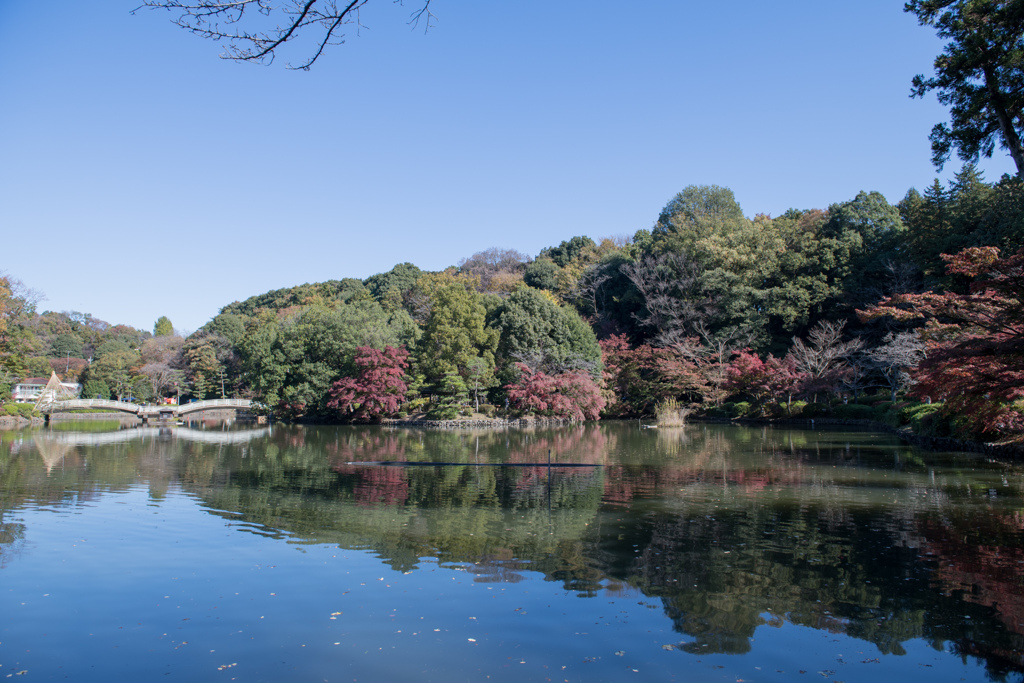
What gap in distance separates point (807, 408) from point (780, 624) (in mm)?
28064

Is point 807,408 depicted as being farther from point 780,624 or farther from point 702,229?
point 780,624

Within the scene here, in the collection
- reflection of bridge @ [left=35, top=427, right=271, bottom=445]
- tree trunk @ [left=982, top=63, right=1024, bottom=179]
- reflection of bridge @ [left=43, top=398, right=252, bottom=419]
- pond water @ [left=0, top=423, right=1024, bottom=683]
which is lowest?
reflection of bridge @ [left=35, top=427, right=271, bottom=445]

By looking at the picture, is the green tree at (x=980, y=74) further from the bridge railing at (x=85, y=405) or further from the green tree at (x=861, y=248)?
the bridge railing at (x=85, y=405)

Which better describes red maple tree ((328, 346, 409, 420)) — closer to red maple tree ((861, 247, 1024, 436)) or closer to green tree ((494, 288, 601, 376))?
green tree ((494, 288, 601, 376))

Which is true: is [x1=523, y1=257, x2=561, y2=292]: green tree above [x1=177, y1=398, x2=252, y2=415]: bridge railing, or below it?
above

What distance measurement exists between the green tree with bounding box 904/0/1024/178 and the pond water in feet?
22.1

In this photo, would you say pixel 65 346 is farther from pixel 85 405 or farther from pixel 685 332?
pixel 685 332

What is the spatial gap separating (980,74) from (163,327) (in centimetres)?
8071

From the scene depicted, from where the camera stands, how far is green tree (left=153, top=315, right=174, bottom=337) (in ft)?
250

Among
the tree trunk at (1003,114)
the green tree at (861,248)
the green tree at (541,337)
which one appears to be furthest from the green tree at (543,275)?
the tree trunk at (1003,114)

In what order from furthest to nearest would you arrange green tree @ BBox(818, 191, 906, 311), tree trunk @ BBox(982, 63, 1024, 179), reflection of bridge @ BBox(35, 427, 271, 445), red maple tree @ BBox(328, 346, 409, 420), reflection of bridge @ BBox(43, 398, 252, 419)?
reflection of bridge @ BBox(43, 398, 252, 419)
red maple tree @ BBox(328, 346, 409, 420)
green tree @ BBox(818, 191, 906, 311)
reflection of bridge @ BBox(35, 427, 271, 445)
tree trunk @ BBox(982, 63, 1024, 179)

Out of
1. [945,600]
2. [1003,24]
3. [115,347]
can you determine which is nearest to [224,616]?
[945,600]

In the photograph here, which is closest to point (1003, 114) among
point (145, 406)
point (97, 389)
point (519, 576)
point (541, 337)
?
point (519, 576)

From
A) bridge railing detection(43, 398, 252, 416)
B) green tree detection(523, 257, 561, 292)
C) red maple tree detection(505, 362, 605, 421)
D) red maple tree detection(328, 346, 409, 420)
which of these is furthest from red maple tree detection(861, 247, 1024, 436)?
bridge railing detection(43, 398, 252, 416)
